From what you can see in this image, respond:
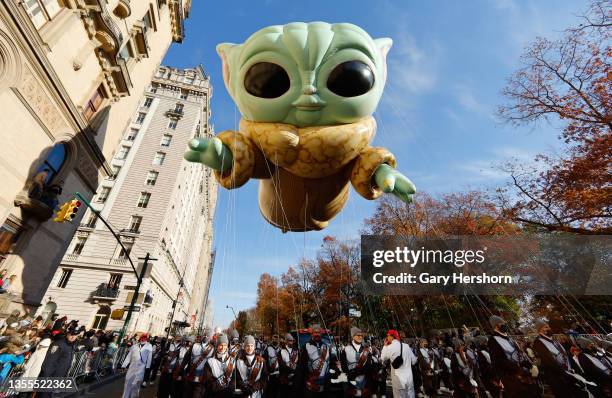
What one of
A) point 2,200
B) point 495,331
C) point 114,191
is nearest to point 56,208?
point 2,200

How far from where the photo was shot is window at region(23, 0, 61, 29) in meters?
9.51

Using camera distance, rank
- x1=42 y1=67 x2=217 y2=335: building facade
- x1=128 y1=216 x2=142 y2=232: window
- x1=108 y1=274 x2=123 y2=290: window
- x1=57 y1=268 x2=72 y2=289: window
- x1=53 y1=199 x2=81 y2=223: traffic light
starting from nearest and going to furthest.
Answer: x1=53 y1=199 x2=81 y2=223: traffic light < x1=42 y1=67 x2=217 y2=335: building facade < x1=57 y1=268 x2=72 y2=289: window < x1=108 y1=274 x2=123 y2=290: window < x1=128 y1=216 x2=142 y2=232: window

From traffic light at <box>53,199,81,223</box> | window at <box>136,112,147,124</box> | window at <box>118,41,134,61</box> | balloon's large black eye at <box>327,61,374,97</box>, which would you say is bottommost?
balloon's large black eye at <box>327,61,374,97</box>

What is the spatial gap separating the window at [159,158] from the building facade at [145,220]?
0.10m

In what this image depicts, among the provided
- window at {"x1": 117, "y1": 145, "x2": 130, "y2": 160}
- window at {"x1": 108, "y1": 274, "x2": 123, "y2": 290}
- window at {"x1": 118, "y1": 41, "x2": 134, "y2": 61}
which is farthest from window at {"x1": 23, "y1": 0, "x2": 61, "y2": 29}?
window at {"x1": 117, "y1": 145, "x2": 130, "y2": 160}

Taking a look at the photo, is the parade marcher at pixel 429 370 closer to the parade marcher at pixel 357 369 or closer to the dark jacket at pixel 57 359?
→ the parade marcher at pixel 357 369

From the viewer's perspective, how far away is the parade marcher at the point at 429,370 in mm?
10969

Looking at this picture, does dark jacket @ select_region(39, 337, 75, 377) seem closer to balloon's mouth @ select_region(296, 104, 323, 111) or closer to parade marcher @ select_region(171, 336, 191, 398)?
parade marcher @ select_region(171, 336, 191, 398)

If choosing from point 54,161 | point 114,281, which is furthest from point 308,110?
point 114,281

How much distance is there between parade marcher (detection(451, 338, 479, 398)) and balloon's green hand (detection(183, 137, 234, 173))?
9187 millimetres

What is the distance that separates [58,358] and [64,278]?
24.9m

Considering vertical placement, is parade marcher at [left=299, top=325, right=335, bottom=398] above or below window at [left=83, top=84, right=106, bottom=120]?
below

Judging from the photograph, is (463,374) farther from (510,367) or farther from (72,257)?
(72,257)

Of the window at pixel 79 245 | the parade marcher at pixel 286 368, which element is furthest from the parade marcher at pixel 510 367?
the window at pixel 79 245
